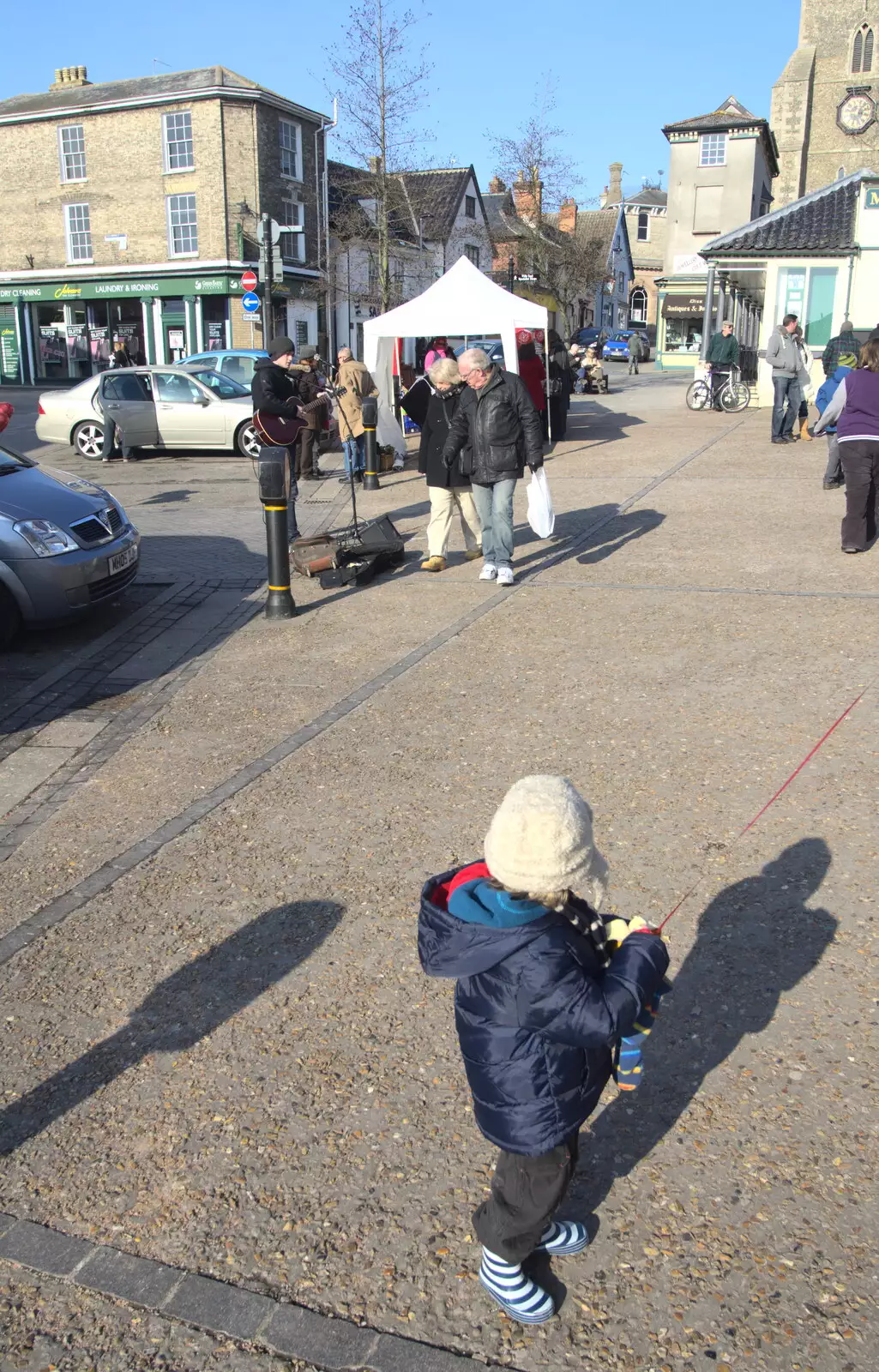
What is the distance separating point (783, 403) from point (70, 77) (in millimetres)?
36612

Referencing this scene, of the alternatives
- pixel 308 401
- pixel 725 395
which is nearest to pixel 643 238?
pixel 725 395

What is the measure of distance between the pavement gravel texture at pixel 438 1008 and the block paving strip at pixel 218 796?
0.07 m

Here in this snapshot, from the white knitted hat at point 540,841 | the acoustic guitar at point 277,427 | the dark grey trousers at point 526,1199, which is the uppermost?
the acoustic guitar at point 277,427

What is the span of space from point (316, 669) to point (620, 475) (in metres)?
8.14

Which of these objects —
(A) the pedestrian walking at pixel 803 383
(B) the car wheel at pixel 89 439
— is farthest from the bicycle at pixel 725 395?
(B) the car wheel at pixel 89 439

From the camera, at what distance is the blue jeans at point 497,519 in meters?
8.54

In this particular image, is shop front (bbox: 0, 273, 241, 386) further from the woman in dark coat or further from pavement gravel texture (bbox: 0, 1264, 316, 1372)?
pavement gravel texture (bbox: 0, 1264, 316, 1372)

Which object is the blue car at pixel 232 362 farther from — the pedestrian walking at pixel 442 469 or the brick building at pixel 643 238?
the brick building at pixel 643 238

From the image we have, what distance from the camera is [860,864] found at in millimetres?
4293

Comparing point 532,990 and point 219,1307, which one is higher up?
point 532,990

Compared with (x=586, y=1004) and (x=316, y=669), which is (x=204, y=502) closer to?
(x=316, y=669)

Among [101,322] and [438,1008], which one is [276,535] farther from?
[101,322]

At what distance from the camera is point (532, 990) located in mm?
2348

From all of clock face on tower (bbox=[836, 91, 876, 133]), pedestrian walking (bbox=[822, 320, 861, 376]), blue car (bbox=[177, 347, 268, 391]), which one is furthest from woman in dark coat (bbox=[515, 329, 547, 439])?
clock face on tower (bbox=[836, 91, 876, 133])
